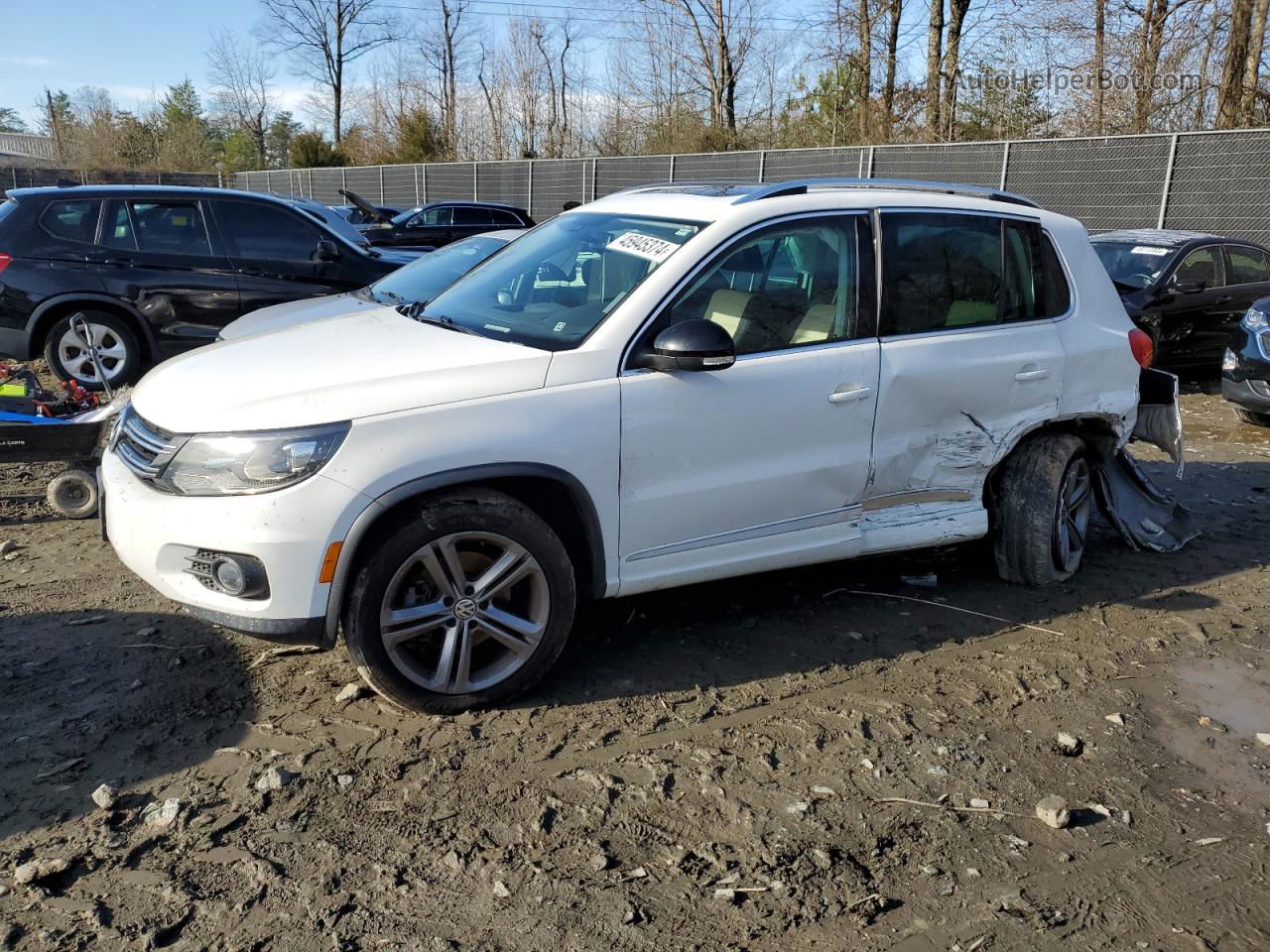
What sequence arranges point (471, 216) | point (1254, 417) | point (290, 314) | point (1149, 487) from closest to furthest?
point (1149, 487)
point (290, 314)
point (1254, 417)
point (471, 216)

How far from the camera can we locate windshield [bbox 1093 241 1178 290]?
1087 centimetres

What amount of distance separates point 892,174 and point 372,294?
15092 millimetres

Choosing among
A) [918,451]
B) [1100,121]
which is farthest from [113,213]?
[1100,121]

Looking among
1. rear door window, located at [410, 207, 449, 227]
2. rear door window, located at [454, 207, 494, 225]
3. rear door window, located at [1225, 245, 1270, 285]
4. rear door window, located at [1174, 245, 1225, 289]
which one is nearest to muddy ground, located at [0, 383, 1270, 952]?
rear door window, located at [1174, 245, 1225, 289]

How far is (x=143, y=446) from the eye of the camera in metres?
3.75

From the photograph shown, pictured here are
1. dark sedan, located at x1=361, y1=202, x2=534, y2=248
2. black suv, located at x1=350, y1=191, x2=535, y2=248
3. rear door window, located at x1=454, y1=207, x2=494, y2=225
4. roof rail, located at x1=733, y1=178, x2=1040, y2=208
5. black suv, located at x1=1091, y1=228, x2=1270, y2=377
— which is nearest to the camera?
roof rail, located at x1=733, y1=178, x2=1040, y2=208

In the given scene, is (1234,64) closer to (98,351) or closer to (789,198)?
(789,198)

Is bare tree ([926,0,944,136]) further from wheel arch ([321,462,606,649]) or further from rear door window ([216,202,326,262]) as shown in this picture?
wheel arch ([321,462,606,649])

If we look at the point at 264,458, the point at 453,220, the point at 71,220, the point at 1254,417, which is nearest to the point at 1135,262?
the point at 1254,417

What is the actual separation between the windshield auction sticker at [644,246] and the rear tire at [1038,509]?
7.11ft

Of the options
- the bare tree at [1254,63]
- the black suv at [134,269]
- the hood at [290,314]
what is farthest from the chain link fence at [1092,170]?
the hood at [290,314]

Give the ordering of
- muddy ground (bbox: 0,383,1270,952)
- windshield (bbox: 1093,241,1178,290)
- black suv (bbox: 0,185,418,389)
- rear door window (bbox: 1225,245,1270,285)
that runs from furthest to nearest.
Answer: rear door window (bbox: 1225,245,1270,285) → windshield (bbox: 1093,241,1178,290) → black suv (bbox: 0,185,418,389) → muddy ground (bbox: 0,383,1270,952)

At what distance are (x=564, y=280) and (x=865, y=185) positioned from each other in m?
1.47

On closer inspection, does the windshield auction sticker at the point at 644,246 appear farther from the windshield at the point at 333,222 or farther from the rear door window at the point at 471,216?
the rear door window at the point at 471,216
